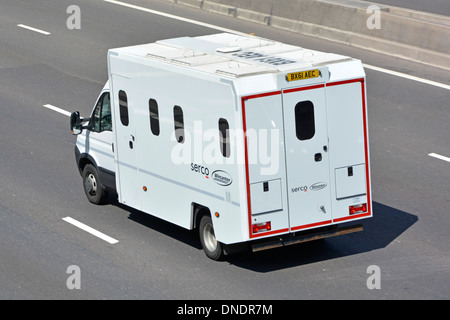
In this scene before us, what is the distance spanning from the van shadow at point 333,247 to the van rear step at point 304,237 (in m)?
0.38

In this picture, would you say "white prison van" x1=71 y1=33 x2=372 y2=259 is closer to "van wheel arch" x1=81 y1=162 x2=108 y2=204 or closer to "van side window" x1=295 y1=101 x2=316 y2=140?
"van side window" x1=295 y1=101 x2=316 y2=140

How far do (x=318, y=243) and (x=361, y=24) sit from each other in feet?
32.5

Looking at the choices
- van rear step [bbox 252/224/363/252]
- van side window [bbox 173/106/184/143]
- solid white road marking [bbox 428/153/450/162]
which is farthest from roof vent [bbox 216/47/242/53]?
solid white road marking [bbox 428/153/450/162]

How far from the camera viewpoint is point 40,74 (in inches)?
865

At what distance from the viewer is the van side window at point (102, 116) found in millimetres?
14680

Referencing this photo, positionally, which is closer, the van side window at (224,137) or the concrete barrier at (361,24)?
the van side window at (224,137)

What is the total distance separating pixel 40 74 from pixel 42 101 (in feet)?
6.40

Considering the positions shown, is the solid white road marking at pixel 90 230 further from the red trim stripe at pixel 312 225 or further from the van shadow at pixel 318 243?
the red trim stripe at pixel 312 225

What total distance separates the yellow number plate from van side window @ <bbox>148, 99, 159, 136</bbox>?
211 centimetres

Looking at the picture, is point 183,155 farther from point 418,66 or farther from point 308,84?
point 418,66

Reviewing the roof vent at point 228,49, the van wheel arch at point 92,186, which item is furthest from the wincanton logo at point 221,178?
the van wheel arch at point 92,186

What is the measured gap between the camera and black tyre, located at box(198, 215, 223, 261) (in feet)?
42.0
